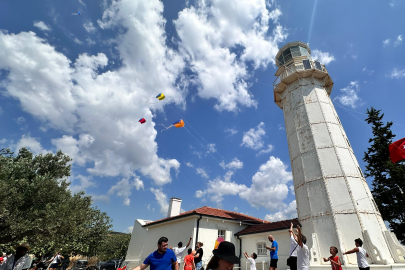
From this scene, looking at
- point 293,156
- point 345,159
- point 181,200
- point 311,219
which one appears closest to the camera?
point 311,219

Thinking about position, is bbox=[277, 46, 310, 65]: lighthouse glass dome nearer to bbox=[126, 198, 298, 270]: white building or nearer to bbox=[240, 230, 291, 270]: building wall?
bbox=[126, 198, 298, 270]: white building

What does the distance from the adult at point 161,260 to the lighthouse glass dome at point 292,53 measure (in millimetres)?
20338

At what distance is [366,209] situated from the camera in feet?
36.3

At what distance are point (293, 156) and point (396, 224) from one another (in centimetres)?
988

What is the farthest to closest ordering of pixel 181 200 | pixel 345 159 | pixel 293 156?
pixel 181 200 < pixel 293 156 < pixel 345 159

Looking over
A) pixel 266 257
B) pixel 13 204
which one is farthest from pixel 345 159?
pixel 13 204

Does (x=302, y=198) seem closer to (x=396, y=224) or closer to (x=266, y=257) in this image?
(x=266, y=257)

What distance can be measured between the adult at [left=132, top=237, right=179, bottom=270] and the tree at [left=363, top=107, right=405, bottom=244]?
1820 cm

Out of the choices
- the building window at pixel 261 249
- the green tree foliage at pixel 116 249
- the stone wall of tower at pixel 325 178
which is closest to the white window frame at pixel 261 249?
the building window at pixel 261 249

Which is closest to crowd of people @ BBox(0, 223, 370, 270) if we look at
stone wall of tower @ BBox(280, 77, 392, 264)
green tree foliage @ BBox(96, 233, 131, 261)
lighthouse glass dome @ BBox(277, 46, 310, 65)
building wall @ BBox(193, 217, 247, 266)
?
stone wall of tower @ BBox(280, 77, 392, 264)

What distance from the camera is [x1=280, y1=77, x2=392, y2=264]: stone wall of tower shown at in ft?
34.9

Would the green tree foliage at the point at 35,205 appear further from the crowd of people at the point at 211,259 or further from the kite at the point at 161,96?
the kite at the point at 161,96

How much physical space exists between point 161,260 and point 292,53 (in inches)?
827

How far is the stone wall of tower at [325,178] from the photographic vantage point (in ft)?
34.9
